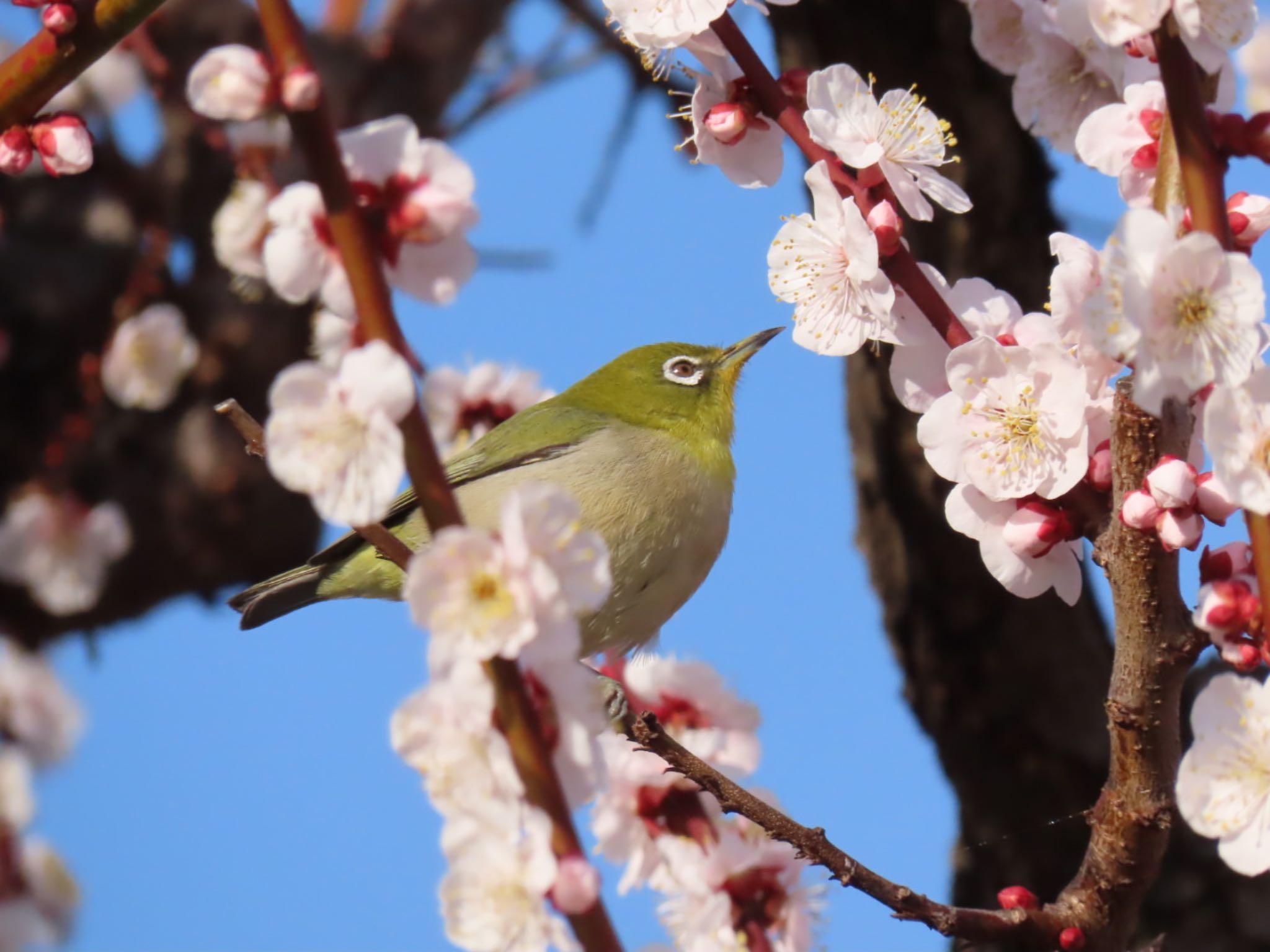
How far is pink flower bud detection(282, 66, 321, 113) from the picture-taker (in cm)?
104

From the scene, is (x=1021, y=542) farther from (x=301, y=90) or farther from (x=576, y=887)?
(x=301, y=90)

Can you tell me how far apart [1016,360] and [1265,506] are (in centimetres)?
57

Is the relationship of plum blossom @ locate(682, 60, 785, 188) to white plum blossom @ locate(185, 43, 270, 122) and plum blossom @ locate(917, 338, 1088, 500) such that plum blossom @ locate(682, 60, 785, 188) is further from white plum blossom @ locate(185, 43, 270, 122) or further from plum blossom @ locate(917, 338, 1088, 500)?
white plum blossom @ locate(185, 43, 270, 122)

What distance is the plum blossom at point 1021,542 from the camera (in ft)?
5.95

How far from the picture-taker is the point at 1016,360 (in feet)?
5.75

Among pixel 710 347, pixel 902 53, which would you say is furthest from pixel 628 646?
pixel 902 53

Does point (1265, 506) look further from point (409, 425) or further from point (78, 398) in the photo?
point (78, 398)

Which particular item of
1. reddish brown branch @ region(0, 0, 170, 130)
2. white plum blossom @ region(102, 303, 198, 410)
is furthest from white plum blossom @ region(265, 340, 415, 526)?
white plum blossom @ region(102, 303, 198, 410)

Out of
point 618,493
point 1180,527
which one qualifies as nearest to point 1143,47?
point 1180,527

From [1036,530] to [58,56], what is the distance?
1.27m

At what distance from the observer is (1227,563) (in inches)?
58.5

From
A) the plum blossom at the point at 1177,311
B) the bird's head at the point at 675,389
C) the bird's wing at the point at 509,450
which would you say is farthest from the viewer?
the bird's head at the point at 675,389

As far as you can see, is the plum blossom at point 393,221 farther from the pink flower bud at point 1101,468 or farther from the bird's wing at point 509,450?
the bird's wing at point 509,450

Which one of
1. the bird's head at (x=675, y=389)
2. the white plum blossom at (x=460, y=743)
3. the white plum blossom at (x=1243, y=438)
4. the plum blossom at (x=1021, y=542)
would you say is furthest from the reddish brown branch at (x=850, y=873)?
the bird's head at (x=675, y=389)
